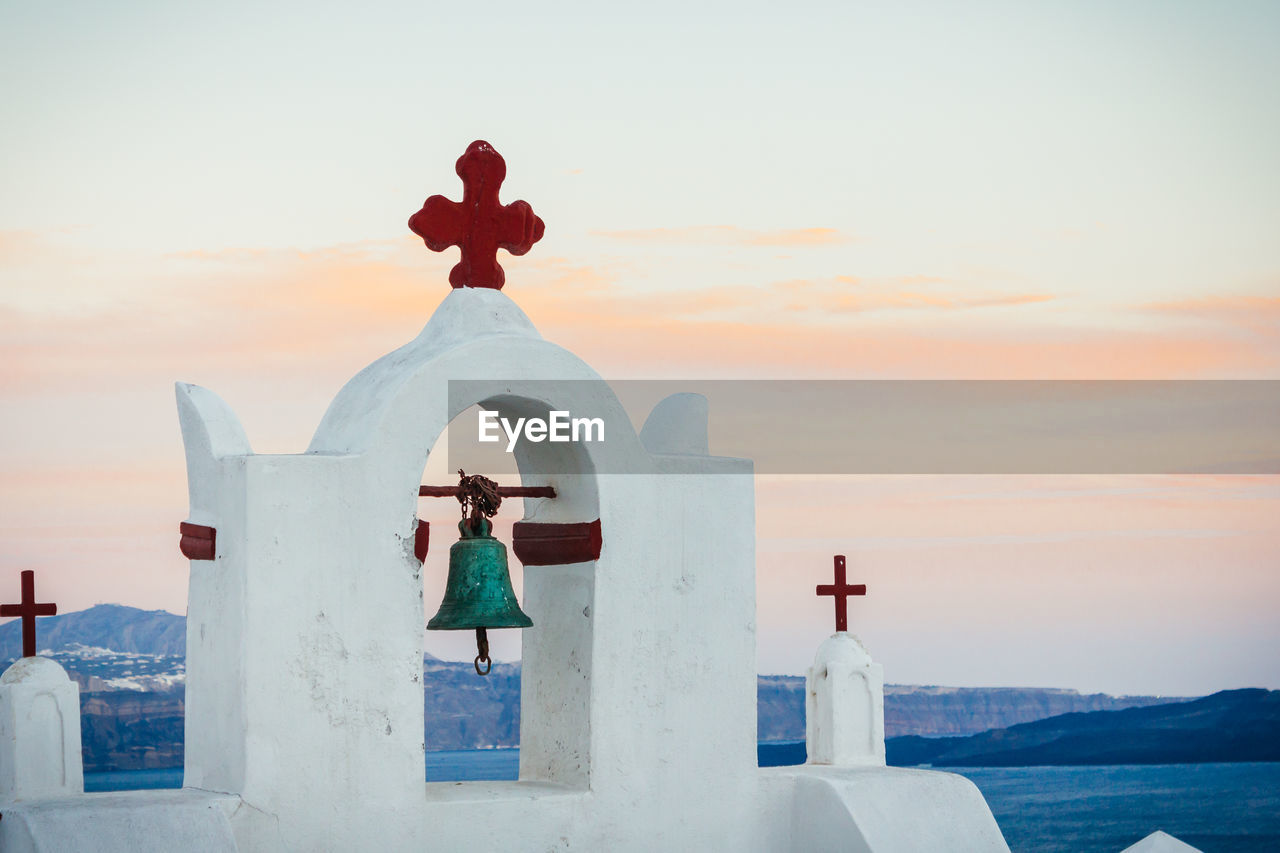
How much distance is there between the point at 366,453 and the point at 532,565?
1.42 metres

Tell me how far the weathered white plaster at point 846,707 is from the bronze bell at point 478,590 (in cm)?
222

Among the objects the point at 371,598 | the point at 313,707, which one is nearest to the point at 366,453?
the point at 371,598

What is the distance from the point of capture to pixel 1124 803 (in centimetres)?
4909

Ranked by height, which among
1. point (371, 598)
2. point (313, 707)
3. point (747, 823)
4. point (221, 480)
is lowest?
point (747, 823)

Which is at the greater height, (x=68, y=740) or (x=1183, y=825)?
(x=68, y=740)

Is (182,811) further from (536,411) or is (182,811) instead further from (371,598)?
→ (536,411)

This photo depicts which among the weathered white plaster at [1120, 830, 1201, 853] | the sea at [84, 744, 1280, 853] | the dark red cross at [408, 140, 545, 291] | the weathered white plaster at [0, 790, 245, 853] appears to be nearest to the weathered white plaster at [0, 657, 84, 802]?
the weathered white plaster at [0, 790, 245, 853]

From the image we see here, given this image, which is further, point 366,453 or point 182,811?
point 366,453

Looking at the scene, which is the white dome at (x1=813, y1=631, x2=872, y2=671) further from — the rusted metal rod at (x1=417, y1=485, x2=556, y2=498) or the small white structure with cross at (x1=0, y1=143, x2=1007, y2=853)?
the rusted metal rod at (x1=417, y1=485, x2=556, y2=498)

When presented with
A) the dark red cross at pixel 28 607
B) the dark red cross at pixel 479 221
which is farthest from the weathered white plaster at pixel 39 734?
the dark red cross at pixel 479 221

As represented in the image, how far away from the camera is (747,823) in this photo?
8.81 m

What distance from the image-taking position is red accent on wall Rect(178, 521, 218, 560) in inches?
315

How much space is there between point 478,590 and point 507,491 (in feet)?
1.83

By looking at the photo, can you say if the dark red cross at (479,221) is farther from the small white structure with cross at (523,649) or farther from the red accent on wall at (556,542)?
the red accent on wall at (556,542)
